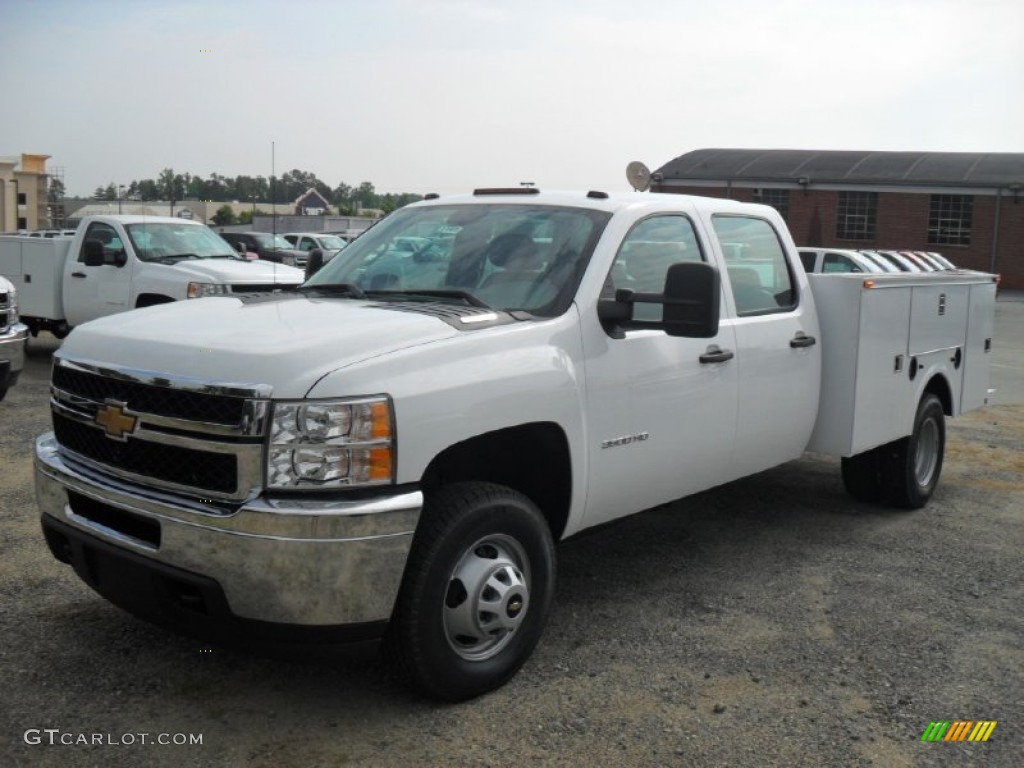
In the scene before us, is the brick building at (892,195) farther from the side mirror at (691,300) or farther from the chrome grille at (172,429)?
the chrome grille at (172,429)

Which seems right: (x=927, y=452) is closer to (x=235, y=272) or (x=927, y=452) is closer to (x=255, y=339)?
(x=255, y=339)

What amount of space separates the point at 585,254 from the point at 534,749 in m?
2.05

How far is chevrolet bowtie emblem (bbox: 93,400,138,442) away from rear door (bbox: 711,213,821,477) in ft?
9.33

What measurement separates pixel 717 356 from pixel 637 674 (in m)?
1.57

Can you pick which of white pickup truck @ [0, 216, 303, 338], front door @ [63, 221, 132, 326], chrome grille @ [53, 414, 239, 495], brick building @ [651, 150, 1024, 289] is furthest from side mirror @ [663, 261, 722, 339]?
brick building @ [651, 150, 1024, 289]

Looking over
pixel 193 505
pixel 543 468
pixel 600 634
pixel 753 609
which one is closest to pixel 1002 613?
pixel 753 609

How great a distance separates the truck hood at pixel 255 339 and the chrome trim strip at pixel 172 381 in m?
0.02

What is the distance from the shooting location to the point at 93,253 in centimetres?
1234

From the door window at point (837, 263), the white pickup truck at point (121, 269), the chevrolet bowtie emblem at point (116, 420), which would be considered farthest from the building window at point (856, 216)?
the chevrolet bowtie emblem at point (116, 420)

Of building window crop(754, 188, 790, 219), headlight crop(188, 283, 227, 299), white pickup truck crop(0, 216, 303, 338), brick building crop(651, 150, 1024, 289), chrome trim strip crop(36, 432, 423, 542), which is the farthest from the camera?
building window crop(754, 188, 790, 219)

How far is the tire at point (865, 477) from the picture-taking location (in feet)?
22.9

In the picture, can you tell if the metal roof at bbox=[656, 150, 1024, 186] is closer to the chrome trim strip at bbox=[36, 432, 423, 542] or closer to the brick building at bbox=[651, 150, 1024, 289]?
the brick building at bbox=[651, 150, 1024, 289]

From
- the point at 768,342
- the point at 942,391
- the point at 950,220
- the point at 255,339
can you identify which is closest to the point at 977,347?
the point at 942,391

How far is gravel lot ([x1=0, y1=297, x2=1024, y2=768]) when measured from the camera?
3.67 metres
